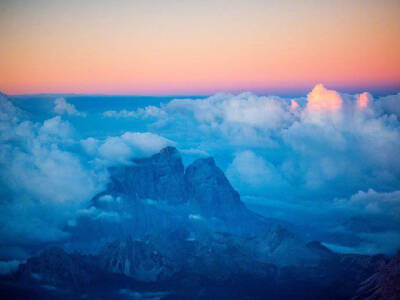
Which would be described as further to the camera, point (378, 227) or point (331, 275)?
point (378, 227)

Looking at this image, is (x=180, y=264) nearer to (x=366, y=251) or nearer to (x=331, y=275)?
(x=331, y=275)

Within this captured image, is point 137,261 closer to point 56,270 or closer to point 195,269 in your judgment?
point 195,269

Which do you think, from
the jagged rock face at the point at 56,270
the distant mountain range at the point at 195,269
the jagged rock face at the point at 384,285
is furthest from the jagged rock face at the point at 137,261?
the jagged rock face at the point at 384,285

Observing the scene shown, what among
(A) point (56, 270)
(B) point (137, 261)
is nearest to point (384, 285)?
(B) point (137, 261)

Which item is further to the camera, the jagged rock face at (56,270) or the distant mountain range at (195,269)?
the jagged rock face at (56,270)

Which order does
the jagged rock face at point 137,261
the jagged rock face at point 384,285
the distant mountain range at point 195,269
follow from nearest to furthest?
the jagged rock face at point 384,285, the distant mountain range at point 195,269, the jagged rock face at point 137,261

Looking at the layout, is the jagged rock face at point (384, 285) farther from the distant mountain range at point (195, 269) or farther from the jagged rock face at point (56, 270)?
the jagged rock face at point (56, 270)

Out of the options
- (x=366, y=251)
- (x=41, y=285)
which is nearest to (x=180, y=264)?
Answer: (x=41, y=285)
